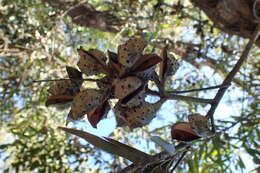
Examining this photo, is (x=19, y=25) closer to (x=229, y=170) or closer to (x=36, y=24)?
(x=36, y=24)

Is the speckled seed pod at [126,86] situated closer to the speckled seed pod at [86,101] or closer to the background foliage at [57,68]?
the speckled seed pod at [86,101]

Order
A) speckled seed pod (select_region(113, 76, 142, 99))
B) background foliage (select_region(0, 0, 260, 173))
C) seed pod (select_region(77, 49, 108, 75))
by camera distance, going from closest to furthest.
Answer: speckled seed pod (select_region(113, 76, 142, 99)), seed pod (select_region(77, 49, 108, 75)), background foliage (select_region(0, 0, 260, 173))

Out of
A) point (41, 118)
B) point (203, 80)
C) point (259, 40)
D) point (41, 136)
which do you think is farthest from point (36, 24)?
point (259, 40)

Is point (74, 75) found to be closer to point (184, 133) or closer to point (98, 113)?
point (98, 113)

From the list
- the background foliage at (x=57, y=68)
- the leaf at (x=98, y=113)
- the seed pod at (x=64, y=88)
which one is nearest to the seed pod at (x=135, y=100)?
the leaf at (x=98, y=113)

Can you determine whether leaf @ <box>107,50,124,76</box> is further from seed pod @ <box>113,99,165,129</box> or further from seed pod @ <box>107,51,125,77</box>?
seed pod @ <box>113,99,165,129</box>

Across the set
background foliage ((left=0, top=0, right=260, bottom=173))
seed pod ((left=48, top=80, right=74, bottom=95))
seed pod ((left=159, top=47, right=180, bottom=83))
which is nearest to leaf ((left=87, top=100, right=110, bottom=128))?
seed pod ((left=48, top=80, right=74, bottom=95))

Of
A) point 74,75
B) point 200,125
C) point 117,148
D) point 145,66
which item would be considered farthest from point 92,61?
point 200,125
